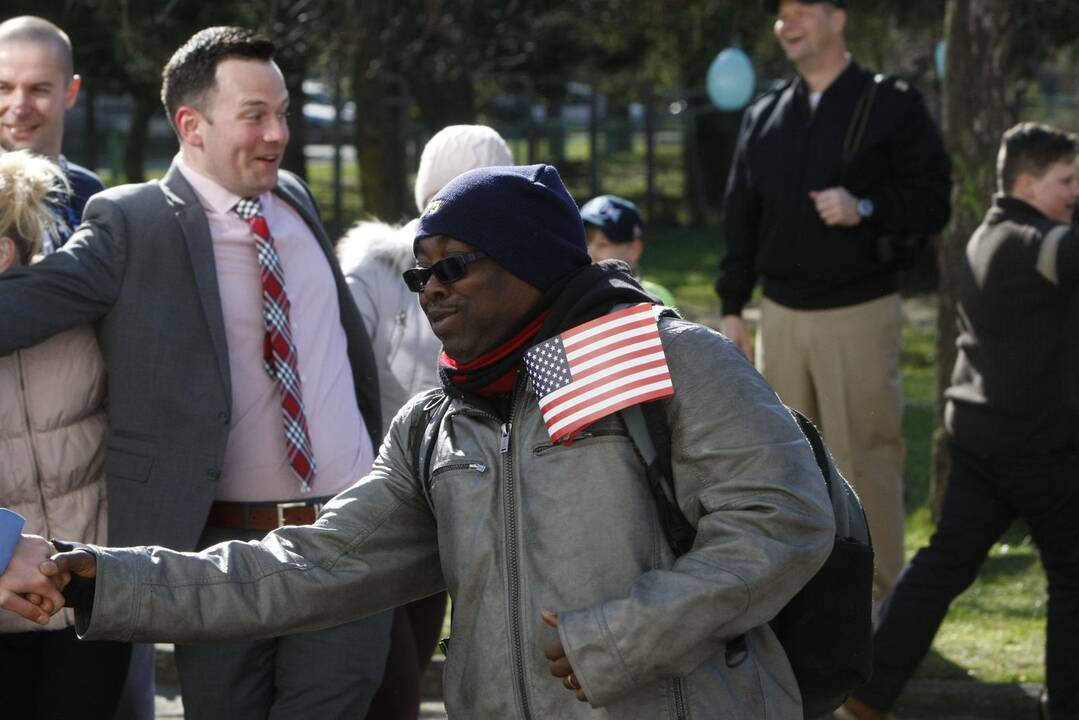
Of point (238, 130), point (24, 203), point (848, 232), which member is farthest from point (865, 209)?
point (24, 203)

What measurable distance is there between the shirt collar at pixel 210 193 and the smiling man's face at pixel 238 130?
0.01 m

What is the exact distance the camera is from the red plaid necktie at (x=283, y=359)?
14.1 ft

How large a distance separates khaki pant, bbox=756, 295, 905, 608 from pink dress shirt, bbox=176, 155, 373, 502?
2.64 metres

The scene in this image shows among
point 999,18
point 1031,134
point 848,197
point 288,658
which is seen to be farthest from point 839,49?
point 288,658

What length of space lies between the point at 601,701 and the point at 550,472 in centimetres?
40

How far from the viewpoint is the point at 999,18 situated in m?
8.25

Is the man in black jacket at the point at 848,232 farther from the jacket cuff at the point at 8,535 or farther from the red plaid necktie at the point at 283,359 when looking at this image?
the jacket cuff at the point at 8,535

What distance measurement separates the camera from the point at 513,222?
290 cm

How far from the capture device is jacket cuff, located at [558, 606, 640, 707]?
2645mm

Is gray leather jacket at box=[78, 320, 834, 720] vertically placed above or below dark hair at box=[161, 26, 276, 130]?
below

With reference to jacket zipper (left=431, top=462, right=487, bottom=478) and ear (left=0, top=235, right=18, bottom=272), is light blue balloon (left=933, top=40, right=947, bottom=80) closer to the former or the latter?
ear (left=0, top=235, right=18, bottom=272)

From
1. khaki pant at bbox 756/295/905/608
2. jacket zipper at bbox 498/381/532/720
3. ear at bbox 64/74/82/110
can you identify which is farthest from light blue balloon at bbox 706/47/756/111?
jacket zipper at bbox 498/381/532/720

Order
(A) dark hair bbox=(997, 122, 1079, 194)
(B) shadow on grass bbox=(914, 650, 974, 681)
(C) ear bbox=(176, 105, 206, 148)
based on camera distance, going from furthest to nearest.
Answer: (B) shadow on grass bbox=(914, 650, 974, 681) → (A) dark hair bbox=(997, 122, 1079, 194) → (C) ear bbox=(176, 105, 206, 148)

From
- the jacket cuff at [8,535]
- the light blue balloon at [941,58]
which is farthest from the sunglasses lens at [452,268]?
the light blue balloon at [941,58]
